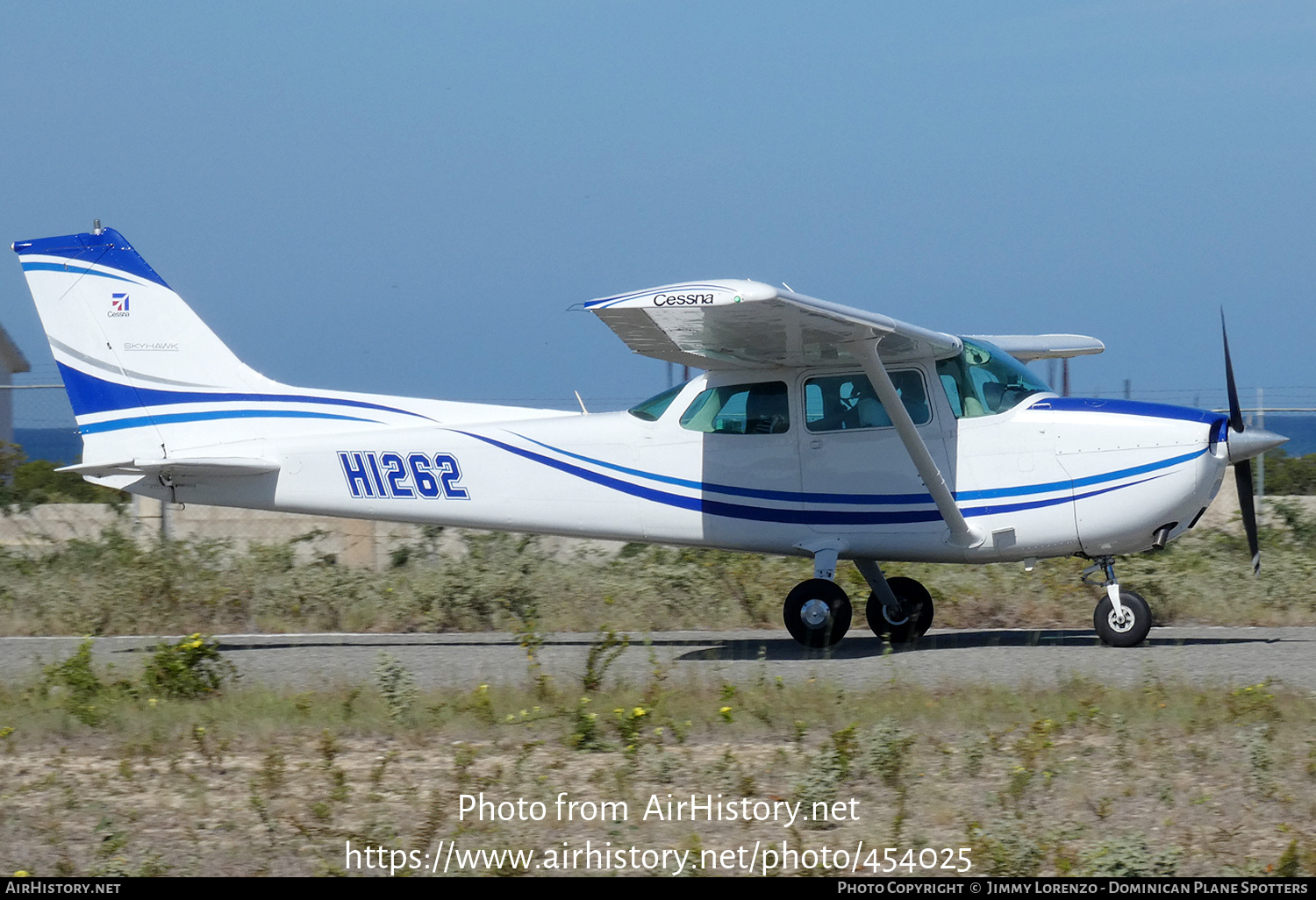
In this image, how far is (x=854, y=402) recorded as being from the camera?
354 inches

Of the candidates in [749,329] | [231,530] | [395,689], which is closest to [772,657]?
[749,329]

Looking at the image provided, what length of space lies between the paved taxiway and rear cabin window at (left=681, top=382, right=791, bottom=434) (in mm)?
1623

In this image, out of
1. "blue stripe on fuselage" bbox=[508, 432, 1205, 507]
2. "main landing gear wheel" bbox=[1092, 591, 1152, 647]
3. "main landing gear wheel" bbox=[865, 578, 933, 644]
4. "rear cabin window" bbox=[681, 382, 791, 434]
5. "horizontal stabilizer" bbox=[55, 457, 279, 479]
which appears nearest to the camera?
"blue stripe on fuselage" bbox=[508, 432, 1205, 507]

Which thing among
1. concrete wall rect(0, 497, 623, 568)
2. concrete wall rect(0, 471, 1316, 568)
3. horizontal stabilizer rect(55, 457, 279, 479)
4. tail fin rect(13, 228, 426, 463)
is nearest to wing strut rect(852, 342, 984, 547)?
tail fin rect(13, 228, 426, 463)

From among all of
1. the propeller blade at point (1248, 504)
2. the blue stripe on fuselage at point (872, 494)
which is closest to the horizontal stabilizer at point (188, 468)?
the blue stripe on fuselage at point (872, 494)

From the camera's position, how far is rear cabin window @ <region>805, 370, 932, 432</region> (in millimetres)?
8906

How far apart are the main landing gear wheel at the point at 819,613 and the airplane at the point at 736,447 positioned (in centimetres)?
2

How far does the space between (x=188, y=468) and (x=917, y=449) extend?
5.36m

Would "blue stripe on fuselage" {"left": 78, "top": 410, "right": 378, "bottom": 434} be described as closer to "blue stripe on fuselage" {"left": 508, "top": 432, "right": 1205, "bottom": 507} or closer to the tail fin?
the tail fin

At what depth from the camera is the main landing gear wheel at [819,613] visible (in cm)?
885


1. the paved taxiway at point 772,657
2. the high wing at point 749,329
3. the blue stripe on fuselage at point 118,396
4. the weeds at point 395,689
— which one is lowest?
the paved taxiway at point 772,657

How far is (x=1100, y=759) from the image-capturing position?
210 inches

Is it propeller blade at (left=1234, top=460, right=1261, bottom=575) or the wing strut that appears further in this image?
propeller blade at (left=1234, top=460, right=1261, bottom=575)

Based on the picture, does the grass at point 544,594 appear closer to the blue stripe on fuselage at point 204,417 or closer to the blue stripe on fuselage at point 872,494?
the blue stripe on fuselage at point 872,494
